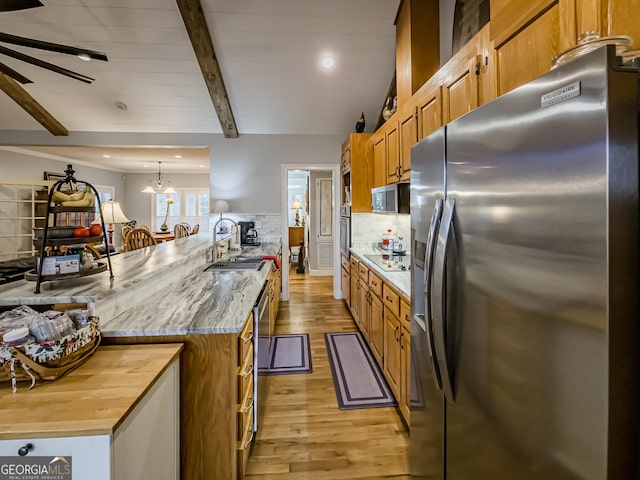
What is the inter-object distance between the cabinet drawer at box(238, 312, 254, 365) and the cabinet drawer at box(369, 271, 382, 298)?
118cm

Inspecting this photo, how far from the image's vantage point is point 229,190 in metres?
4.98

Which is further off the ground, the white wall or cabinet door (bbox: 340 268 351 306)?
the white wall

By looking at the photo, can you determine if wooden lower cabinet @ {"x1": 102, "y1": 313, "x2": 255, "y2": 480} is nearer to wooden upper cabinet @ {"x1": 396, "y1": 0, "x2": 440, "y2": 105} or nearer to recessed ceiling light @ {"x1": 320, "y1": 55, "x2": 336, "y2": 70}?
wooden upper cabinet @ {"x1": 396, "y1": 0, "x2": 440, "y2": 105}

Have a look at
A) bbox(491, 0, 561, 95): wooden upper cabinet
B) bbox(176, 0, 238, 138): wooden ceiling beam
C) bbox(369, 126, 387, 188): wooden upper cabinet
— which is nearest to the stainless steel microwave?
bbox(369, 126, 387, 188): wooden upper cabinet

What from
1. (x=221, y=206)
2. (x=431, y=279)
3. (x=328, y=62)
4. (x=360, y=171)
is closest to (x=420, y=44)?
(x=328, y=62)

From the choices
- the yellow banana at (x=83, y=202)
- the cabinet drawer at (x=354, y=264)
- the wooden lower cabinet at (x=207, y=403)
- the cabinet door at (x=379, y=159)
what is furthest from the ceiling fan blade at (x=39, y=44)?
the cabinet drawer at (x=354, y=264)

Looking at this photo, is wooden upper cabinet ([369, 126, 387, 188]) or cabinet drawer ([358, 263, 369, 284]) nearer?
cabinet drawer ([358, 263, 369, 284])

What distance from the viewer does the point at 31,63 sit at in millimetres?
2482

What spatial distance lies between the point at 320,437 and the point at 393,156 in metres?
2.39

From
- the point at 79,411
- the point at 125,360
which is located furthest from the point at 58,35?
the point at 79,411

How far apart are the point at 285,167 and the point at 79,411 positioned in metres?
4.36

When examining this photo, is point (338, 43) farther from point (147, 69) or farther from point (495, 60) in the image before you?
point (495, 60)

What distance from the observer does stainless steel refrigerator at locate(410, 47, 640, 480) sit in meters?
0.58

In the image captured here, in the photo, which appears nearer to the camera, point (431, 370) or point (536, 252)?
point (536, 252)
